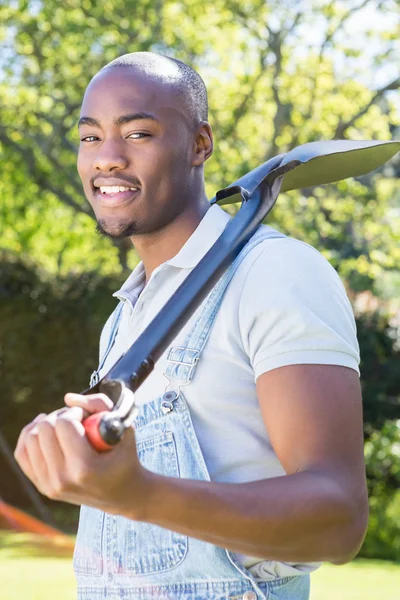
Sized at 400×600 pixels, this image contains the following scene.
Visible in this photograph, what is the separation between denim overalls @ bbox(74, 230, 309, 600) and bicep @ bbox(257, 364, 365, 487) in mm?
220

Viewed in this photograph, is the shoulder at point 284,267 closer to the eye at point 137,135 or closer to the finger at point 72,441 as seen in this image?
the eye at point 137,135

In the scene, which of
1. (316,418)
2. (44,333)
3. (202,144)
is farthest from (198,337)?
(44,333)

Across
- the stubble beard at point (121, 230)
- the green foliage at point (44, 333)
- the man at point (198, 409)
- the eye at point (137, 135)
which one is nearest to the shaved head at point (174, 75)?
the man at point (198, 409)

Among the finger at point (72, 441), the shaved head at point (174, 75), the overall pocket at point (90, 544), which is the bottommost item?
the overall pocket at point (90, 544)

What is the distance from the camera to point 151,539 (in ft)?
5.71

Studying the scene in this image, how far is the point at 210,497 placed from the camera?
4.37 ft

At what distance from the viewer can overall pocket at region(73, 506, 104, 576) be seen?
184 cm

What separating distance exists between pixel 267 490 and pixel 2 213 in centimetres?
1351

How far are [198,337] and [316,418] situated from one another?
1.13 ft

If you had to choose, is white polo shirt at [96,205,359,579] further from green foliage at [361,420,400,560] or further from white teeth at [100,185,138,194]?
green foliage at [361,420,400,560]

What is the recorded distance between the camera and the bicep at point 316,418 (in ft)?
4.78

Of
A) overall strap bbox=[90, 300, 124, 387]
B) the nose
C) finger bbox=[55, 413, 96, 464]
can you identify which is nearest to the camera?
finger bbox=[55, 413, 96, 464]

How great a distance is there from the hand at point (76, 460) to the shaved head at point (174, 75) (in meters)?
0.99

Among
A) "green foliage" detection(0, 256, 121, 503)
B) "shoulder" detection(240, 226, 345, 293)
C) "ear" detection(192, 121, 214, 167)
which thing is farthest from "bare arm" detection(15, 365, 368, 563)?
"green foliage" detection(0, 256, 121, 503)
